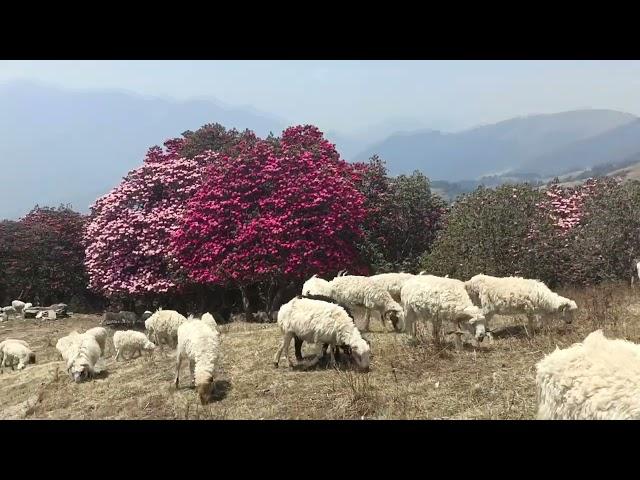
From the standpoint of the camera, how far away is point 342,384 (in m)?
7.28

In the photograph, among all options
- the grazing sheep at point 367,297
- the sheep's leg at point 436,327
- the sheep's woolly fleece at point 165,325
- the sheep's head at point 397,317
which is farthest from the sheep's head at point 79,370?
the sheep's leg at point 436,327

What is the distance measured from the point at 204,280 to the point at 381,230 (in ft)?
22.4

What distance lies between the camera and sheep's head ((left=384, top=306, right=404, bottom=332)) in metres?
10.8

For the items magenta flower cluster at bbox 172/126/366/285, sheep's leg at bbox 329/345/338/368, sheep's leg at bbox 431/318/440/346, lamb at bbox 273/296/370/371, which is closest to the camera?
lamb at bbox 273/296/370/371

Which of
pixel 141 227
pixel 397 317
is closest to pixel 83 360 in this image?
pixel 397 317

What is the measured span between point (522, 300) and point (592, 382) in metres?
5.65

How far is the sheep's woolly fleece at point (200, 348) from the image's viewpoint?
759cm

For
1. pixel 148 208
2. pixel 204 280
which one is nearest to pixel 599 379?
pixel 204 280

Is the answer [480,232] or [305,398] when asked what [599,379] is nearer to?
[305,398]

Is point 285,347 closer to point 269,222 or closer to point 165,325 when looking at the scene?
point 165,325

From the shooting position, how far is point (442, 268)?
16.5 meters

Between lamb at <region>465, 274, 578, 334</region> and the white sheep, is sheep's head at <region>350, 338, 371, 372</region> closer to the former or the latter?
lamb at <region>465, 274, 578, 334</region>

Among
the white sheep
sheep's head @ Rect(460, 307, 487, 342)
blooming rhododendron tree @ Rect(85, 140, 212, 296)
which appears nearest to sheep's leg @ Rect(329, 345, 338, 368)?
sheep's head @ Rect(460, 307, 487, 342)

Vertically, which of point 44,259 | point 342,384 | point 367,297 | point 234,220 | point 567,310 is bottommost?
point 342,384
